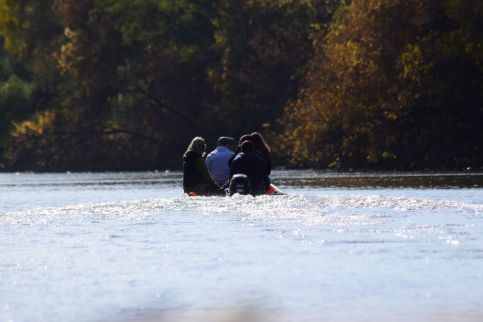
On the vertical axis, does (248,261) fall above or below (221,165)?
below

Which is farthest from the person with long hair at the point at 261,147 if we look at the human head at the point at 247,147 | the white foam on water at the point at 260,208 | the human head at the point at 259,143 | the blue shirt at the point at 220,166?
the blue shirt at the point at 220,166

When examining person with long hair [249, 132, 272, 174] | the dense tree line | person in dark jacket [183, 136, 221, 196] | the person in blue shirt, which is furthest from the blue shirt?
the dense tree line

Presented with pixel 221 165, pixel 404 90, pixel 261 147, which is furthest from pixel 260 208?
pixel 404 90

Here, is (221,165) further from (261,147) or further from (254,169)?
(254,169)

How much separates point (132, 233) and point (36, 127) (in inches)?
2272

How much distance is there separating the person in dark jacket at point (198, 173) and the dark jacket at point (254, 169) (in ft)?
4.58

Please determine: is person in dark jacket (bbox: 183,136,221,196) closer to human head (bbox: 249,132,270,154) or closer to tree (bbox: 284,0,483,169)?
human head (bbox: 249,132,270,154)

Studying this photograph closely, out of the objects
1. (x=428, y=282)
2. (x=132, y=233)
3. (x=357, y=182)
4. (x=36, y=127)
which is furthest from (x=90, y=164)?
(x=428, y=282)

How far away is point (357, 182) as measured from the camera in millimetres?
44094

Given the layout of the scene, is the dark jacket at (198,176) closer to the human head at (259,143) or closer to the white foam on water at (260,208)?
the white foam on water at (260,208)

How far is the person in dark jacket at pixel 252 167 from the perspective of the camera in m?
30.0

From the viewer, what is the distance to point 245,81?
7225cm

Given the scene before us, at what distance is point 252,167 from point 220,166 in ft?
9.71

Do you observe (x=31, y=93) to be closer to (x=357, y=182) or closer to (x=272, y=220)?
(x=357, y=182)
